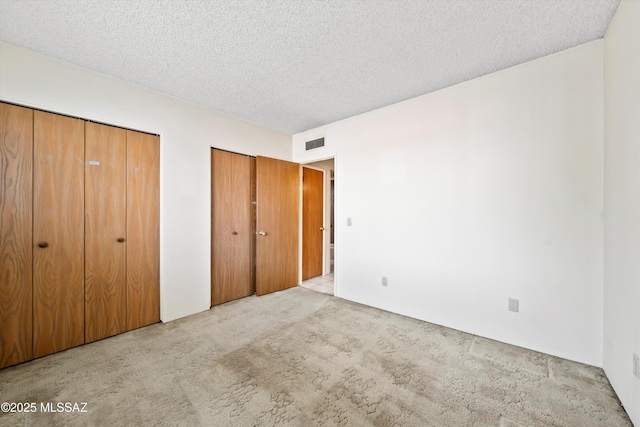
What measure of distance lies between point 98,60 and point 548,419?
4350 mm

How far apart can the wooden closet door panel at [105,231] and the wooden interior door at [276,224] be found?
1.59 metres

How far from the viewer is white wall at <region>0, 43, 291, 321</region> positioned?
2.12 m

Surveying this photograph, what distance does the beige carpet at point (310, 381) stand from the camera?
1534 millimetres

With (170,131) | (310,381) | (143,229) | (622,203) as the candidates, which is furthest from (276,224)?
(622,203)

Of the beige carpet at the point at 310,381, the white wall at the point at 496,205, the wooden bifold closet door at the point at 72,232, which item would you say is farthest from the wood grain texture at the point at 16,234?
the white wall at the point at 496,205

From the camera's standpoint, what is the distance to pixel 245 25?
1.82 meters

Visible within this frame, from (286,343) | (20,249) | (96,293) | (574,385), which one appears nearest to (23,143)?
(20,249)

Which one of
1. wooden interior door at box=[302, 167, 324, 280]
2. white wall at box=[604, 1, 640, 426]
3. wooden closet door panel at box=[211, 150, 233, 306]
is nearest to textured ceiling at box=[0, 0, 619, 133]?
white wall at box=[604, 1, 640, 426]

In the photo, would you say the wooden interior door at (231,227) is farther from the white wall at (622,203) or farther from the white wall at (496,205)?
the white wall at (622,203)

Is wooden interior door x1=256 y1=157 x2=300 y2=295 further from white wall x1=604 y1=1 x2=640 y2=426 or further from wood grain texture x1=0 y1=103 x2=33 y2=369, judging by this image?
white wall x1=604 y1=1 x2=640 y2=426

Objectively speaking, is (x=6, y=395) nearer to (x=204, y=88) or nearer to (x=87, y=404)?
(x=87, y=404)

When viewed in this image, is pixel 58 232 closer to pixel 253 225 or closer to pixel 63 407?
pixel 63 407

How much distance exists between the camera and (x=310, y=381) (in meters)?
1.84

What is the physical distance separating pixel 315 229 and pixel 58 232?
11.3 ft
